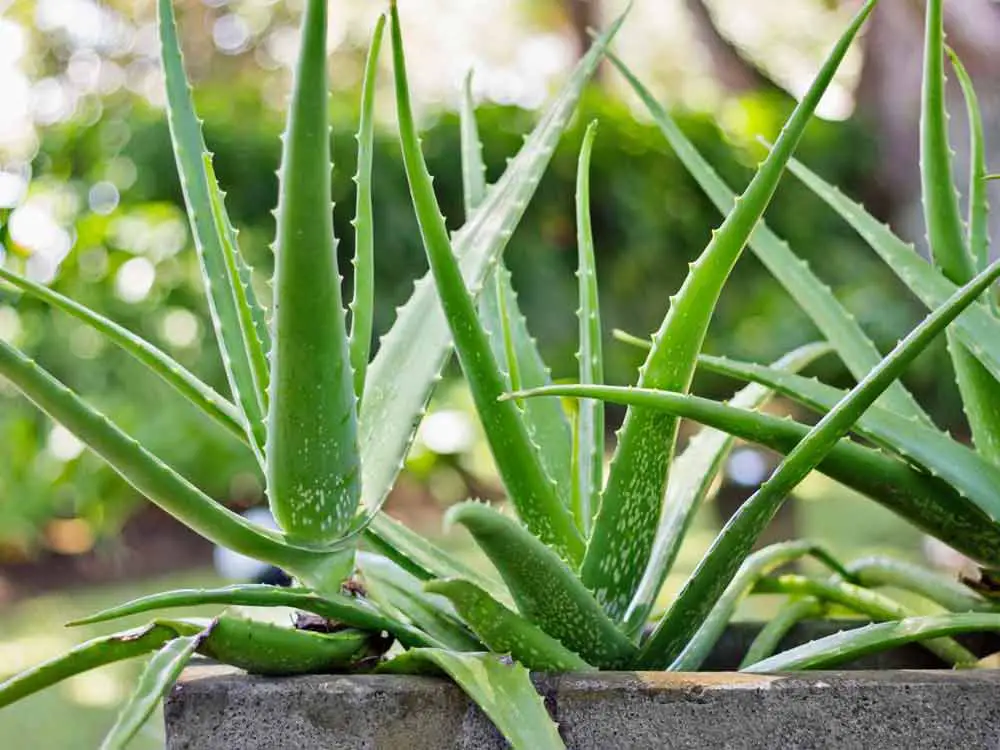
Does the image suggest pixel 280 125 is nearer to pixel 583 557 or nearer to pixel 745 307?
pixel 745 307

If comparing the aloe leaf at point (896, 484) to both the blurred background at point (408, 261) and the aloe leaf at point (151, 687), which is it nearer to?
the aloe leaf at point (151, 687)

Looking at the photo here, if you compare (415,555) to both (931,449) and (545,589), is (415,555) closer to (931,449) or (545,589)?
(545,589)

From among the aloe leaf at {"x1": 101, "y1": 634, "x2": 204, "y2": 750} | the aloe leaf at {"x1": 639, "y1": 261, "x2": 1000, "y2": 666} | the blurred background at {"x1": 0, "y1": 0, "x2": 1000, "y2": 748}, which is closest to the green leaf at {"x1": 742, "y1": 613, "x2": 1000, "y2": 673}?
the aloe leaf at {"x1": 639, "y1": 261, "x2": 1000, "y2": 666}

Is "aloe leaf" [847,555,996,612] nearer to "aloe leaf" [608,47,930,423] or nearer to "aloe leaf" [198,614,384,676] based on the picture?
"aloe leaf" [608,47,930,423]

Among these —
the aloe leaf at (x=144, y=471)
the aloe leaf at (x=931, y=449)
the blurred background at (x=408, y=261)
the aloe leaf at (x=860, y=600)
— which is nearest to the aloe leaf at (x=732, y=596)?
the aloe leaf at (x=860, y=600)

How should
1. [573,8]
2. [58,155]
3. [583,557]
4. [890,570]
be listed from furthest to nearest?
[573,8], [58,155], [890,570], [583,557]

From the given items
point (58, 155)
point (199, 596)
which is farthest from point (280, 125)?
point (199, 596)
